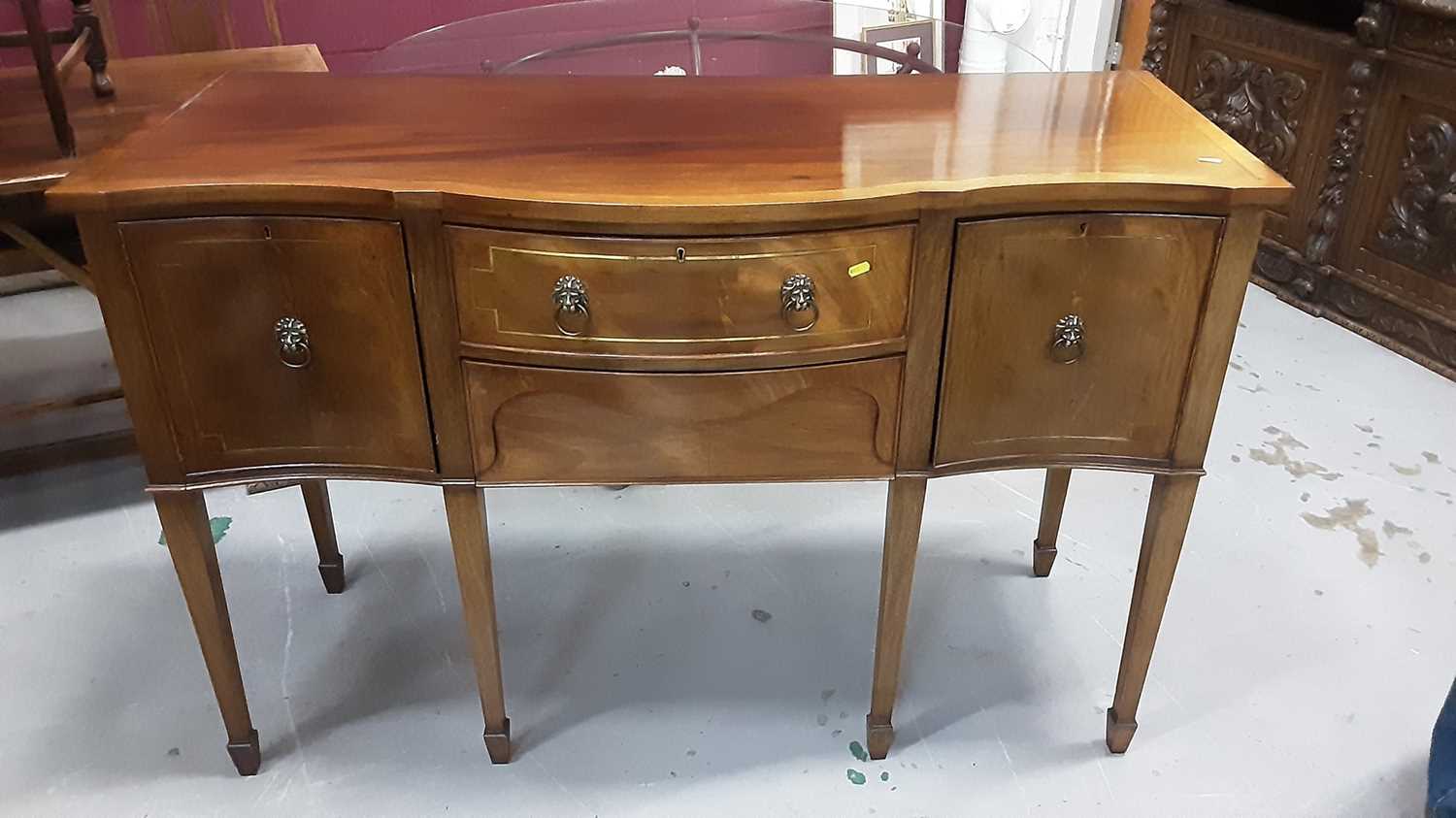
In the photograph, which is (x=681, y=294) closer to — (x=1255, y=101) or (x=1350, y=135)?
(x=1350, y=135)

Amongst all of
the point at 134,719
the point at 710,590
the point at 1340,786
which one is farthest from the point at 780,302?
the point at 134,719

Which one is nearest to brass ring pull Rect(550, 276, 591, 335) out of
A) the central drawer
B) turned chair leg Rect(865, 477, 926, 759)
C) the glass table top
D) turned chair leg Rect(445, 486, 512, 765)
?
the central drawer

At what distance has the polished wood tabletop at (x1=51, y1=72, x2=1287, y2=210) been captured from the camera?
1128 millimetres

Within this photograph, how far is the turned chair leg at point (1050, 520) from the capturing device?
190 centimetres

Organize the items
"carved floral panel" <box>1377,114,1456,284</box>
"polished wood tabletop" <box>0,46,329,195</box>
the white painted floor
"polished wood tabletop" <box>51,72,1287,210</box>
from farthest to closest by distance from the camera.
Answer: "carved floral panel" <box>1377,114,1456,284</box> → "polished wood tabletop" <box>0,46,329,195</box> → the white painted floor → "polished wood tabletop" <box>51,72,1287,210</box>

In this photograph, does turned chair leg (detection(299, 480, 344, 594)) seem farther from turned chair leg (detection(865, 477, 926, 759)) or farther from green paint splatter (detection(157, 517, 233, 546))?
turned chair leg (detection(865, 477, 926, 759))

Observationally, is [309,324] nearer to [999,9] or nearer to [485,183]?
[485,183]

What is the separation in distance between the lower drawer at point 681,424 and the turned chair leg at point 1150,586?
368 mm

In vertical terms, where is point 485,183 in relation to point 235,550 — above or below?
above

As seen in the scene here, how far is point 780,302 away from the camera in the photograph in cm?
117

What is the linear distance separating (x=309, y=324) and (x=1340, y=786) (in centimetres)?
152

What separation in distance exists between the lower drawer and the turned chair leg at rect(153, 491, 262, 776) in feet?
1.26

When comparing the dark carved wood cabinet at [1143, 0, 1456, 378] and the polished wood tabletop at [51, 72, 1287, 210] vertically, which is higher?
the polished wood tabletop at [51, 72, 1287, 210]

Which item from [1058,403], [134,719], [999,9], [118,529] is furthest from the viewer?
[999,9]
